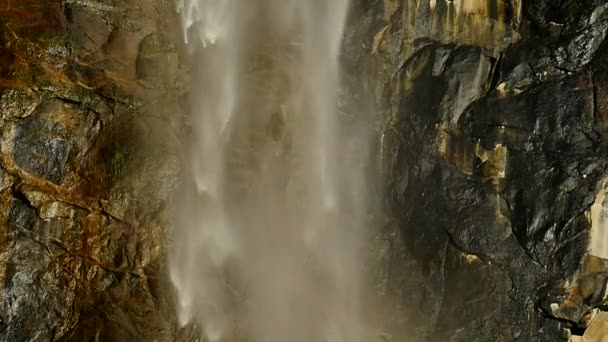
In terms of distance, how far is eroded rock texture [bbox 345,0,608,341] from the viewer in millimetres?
14797

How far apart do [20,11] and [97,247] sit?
19.1 feet

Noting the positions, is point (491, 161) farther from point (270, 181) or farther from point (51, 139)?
point (51, 139)

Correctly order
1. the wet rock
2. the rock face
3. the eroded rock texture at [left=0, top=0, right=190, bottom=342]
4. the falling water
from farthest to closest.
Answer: the falling water → the rock face → the wet rock → the eroded rock texture at [left=0, top=0, right=190, bottom=342]

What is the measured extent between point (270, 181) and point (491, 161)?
19.0 feet

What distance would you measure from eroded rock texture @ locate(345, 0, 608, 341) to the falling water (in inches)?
50.6

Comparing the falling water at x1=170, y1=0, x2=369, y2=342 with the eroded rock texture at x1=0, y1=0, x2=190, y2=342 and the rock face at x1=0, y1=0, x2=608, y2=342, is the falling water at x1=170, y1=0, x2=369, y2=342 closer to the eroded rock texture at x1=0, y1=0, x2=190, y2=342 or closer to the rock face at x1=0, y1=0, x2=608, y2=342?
the rock face at x1=0, y1=0, x2=608, y2=342

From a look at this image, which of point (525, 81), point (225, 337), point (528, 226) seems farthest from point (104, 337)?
point (525, 81)

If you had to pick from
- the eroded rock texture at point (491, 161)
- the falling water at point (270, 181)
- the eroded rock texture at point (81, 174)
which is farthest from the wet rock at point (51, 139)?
the eroded rock texture at point (491, 161)

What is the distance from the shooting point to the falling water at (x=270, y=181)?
16.0 m

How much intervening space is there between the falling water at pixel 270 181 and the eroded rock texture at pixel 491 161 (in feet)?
4.21

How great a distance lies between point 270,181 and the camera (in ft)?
55.1

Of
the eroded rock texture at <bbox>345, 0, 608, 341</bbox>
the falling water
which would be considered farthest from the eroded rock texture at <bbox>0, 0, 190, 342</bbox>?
the eroded rock texture at <bbox>345, 0, 608, 341</bbox>

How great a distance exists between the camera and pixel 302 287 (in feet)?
55.2

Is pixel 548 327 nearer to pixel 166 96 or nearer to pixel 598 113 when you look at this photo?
pixel 598 113
